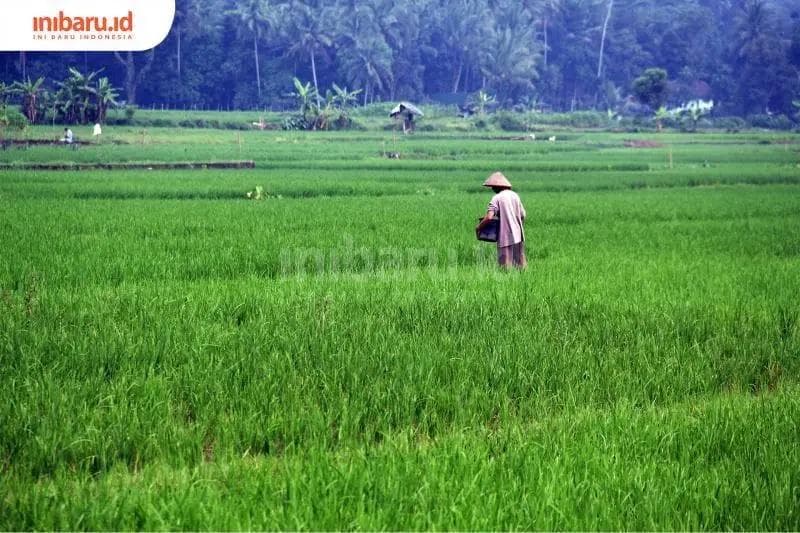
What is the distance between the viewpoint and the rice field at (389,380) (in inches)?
115

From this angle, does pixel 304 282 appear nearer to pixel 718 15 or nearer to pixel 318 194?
pixel 318 194

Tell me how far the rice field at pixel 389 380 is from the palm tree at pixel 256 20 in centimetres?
4803

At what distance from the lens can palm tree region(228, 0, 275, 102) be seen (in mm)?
57812

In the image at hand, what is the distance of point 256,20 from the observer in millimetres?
58219

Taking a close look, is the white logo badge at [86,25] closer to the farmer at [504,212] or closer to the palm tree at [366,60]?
the farmer at [504,212]

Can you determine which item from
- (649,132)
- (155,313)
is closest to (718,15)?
(649,132)

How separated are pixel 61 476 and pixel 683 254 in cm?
854

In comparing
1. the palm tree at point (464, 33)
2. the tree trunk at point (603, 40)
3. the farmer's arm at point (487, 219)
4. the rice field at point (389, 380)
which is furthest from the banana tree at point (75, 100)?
the tree trunk at point (603, 40)

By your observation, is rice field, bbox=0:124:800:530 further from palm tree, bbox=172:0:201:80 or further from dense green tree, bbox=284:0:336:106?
dense green tree, bbox=284:0:336:106

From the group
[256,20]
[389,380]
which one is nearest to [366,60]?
[256,20]

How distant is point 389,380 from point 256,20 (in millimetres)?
57009

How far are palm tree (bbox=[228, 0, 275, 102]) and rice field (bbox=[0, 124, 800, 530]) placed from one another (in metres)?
48.0

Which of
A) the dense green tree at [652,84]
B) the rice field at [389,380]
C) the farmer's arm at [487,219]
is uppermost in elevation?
the dense green tree at [652,84]

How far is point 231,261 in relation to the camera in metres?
8.98
